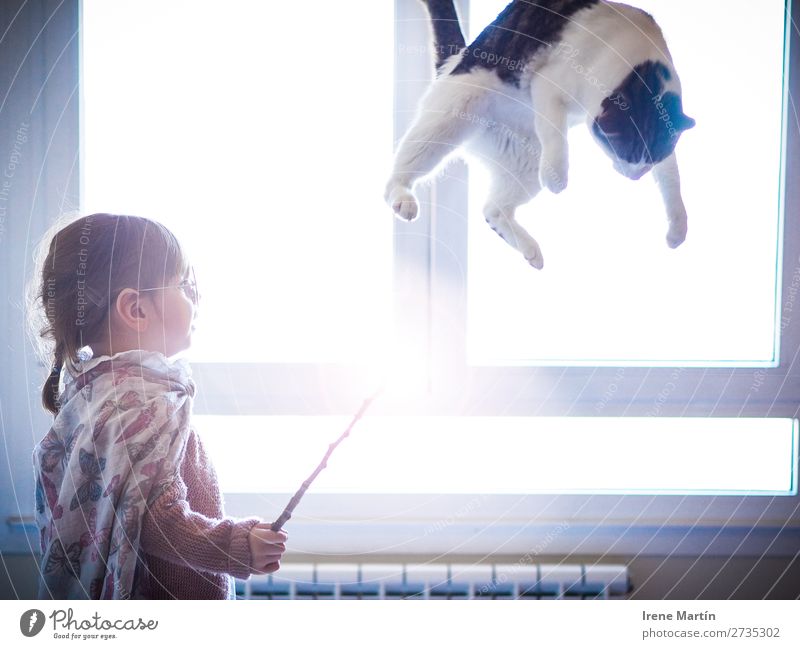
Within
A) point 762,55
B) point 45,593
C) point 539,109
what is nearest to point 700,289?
point 762,55

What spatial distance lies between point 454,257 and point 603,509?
38 centimetres

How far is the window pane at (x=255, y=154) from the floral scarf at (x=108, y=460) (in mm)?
185

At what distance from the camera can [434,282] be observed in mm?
667

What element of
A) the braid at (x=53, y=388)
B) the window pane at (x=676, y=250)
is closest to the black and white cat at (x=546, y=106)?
the window pane at (x=676, y=250)

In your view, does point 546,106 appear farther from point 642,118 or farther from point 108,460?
point 108,460

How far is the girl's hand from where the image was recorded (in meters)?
0.48

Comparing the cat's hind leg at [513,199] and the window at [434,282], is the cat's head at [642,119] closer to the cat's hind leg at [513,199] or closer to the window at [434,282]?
the cat's hind leg at [513,199]

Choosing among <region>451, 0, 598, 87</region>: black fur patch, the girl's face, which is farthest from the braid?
<region>451, 0, 598, 87</region>: black fur patch

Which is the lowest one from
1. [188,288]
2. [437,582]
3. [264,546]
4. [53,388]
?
[437,582]

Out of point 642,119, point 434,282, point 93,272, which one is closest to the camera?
point 642,119

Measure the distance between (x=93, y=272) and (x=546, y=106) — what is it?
43 centimetres

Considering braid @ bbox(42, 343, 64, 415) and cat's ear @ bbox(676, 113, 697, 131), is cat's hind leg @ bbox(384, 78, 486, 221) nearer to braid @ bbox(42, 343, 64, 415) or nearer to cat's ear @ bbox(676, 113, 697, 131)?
cat's ear @ bbox(676, 113, 697, 131)

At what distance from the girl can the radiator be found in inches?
5.5

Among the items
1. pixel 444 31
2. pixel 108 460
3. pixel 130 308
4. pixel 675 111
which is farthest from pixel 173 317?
pixel 675 111
